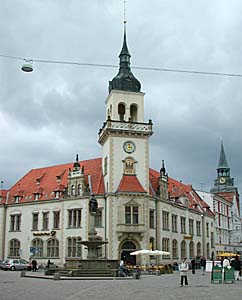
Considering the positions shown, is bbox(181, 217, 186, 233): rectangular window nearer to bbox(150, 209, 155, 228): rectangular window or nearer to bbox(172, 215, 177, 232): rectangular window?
bbox(172, 215, 177, 232): rectangular window

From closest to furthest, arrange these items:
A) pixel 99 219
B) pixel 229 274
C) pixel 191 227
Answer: pixel 229 274
pixel 99 219
pixel 191 227

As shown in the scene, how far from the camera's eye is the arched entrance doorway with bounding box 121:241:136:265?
5497 centimetres

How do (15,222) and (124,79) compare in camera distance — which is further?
(15,222)

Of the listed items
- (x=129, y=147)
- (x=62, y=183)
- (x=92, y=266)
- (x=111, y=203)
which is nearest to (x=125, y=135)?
(x=129, y=147)

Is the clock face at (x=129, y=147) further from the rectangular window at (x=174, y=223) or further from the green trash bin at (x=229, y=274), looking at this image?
the green trash bin at (x=229, y=274)

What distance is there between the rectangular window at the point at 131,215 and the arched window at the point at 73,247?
6432 millimetres

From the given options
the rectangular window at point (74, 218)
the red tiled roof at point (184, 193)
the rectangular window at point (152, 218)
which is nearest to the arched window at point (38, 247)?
the rectangular window at point (74, 218)

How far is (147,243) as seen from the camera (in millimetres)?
55781

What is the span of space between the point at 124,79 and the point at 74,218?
18.5m

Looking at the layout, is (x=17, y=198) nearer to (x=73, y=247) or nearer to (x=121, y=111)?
(x=73, y=247)

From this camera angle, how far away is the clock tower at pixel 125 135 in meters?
57.7

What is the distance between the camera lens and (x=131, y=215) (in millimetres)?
55594

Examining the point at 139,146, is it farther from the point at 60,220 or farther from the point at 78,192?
the point at 60,220

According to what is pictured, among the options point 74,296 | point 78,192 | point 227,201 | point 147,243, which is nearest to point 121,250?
point 147,243
